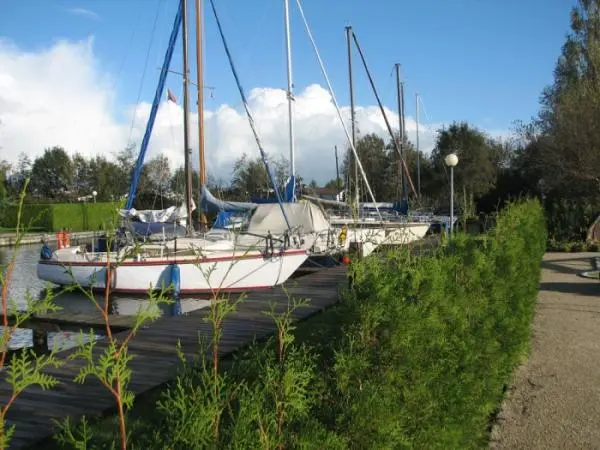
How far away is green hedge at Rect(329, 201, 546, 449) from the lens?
312 centimetres

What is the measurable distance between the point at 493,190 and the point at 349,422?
41261 mm

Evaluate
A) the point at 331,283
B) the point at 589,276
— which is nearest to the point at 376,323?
the point at 331,283

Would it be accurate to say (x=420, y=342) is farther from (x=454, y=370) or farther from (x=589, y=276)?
(x=589, y=276)

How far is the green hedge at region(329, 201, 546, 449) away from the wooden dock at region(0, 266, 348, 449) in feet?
2.51

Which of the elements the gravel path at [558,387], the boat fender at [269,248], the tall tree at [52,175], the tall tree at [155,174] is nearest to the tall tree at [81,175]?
the tall tree at [52,175]

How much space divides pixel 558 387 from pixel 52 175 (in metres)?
66.6

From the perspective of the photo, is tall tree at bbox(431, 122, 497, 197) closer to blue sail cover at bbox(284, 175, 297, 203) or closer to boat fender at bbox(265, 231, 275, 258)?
blue sail cover at bbox(284, 175, 297, 203)

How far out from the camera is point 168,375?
675 cm

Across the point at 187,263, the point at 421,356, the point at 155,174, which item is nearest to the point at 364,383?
the point at 421,356

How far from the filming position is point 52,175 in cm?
6469

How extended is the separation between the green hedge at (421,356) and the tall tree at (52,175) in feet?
207

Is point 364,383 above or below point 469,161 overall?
below

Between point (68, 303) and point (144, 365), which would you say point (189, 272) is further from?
point (144, 365)

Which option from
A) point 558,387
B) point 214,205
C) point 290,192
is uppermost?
point 290,192
